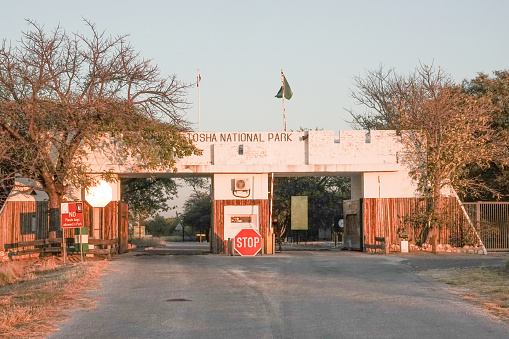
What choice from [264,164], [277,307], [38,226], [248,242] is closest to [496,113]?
[264,164]

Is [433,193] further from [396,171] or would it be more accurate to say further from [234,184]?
[234,184]

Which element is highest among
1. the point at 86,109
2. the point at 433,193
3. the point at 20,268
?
the point at 86,109

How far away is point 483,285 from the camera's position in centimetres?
1741

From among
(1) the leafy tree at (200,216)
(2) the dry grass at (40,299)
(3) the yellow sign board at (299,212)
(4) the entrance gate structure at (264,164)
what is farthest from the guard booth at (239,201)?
(1) the leafy tree at (200,216)

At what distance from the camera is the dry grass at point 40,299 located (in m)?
11.5

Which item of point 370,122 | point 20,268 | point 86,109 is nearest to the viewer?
point 20,268

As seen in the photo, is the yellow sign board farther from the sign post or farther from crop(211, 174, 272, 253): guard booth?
the sign post

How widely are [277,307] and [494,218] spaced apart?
22.8 m

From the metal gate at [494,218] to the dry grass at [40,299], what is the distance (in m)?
18.0

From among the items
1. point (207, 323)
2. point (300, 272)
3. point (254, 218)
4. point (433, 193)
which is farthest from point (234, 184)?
point (207, 323)

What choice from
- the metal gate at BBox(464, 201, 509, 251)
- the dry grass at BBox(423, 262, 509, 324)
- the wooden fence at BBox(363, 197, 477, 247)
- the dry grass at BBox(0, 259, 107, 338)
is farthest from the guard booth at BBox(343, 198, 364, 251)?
the dry grass at BBox(0, 259, 107, 338)

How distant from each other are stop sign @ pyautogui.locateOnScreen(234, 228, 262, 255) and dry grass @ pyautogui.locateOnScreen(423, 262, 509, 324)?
9.07m

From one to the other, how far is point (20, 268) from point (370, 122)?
3745cm

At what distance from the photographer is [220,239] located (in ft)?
109
